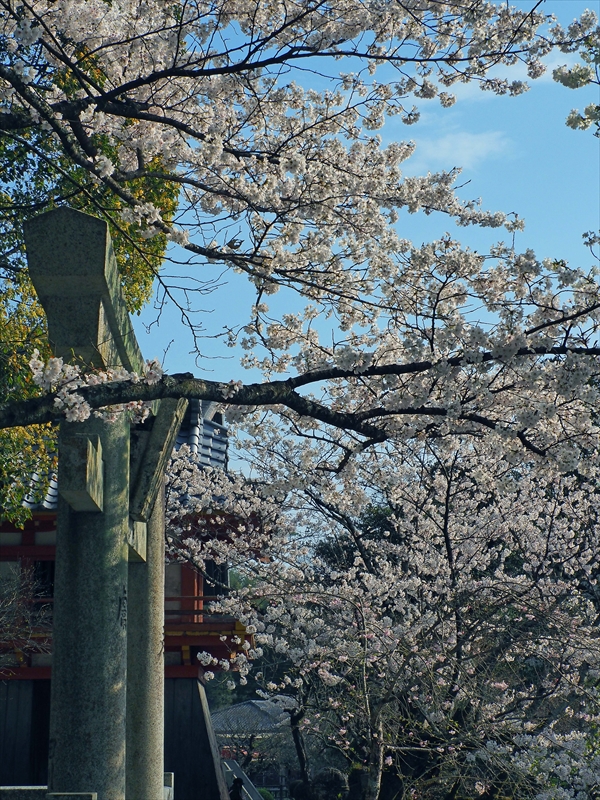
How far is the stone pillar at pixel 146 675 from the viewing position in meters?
4.16

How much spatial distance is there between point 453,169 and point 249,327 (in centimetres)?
203

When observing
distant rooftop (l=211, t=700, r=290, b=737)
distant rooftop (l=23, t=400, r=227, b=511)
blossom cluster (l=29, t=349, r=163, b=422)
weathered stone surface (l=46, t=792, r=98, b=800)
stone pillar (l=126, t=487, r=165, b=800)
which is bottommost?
distant rooftop (l=211, t=700, r=290, b=737)

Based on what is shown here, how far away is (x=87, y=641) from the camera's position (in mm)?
3176

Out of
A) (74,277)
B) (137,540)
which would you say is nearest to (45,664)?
(137,540)

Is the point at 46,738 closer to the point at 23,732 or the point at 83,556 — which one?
the point at 23,732

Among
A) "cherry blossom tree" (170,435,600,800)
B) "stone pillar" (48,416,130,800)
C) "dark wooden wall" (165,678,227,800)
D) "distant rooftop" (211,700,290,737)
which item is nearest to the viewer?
"stone pillar" (48,416,130,800)

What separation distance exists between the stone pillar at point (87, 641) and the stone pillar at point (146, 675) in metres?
0.98

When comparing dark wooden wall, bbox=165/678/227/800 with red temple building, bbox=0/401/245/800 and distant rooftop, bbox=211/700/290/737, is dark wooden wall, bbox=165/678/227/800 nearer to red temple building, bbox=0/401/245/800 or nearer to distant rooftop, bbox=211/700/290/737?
red temple building, bbox=0/401/245/800

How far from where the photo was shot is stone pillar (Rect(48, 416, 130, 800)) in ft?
10.2

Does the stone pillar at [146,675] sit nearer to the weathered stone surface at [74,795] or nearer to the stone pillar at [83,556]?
the stone pillar at [83,556]

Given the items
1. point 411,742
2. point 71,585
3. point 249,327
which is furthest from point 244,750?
point 71,585

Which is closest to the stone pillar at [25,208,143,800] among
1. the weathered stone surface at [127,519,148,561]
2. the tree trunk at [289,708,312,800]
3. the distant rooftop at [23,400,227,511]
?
the weathered stone surface at [127,519,148,561]

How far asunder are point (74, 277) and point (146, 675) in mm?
2242

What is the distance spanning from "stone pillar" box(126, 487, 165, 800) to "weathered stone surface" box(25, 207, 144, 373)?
1.34 m
